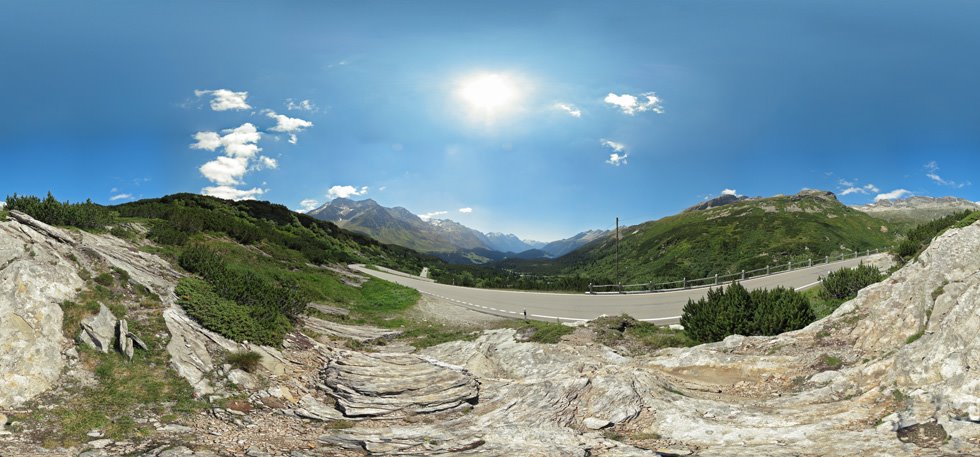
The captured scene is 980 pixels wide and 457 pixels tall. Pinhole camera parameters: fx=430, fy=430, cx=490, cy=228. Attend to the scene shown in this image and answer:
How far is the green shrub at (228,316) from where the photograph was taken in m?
14.0

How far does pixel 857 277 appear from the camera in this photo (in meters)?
18.3

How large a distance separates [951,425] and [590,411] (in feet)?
20.0

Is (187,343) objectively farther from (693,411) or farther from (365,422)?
(693,411)

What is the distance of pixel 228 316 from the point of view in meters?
14.3

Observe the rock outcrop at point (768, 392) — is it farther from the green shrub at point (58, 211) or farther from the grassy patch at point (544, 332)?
the green shrub at point (58, 211)

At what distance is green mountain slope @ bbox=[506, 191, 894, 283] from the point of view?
93.2 m

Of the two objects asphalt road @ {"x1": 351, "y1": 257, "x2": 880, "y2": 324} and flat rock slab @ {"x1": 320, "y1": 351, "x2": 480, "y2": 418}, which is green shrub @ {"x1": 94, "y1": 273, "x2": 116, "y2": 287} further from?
asphalt road @ {"x1": 351, "y1": 257, "x2": 880, "y2": 324}

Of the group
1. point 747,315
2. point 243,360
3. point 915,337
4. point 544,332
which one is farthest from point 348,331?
point 915,337

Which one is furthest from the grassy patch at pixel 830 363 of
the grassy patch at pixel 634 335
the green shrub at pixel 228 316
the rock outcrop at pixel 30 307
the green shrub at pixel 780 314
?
the rock outcrop at pixel 30 307

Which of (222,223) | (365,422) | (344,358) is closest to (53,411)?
(365,422)

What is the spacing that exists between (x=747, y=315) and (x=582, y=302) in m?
17.4

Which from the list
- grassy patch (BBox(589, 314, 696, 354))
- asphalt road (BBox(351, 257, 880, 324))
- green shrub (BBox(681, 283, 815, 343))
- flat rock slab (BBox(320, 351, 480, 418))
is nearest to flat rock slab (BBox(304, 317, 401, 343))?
flat rock slab (BBox(320, 351, 480, 418))

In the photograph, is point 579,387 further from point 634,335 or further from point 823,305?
point 823,305

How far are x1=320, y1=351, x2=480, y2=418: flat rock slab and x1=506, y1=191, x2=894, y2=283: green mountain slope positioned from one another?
8418 centimetres
